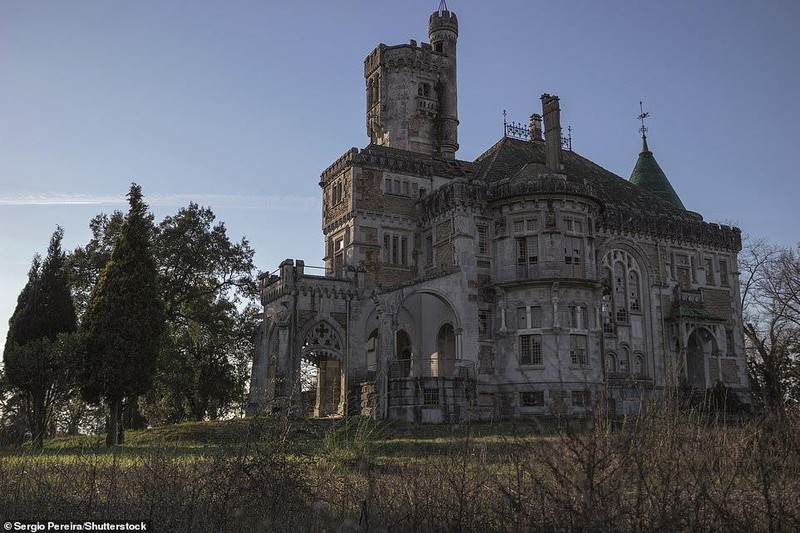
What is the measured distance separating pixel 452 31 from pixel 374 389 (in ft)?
97.8

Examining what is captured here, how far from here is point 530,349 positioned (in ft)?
124

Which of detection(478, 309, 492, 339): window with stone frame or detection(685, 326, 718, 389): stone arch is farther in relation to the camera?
detection(685, 326, 718, 389): stone arch

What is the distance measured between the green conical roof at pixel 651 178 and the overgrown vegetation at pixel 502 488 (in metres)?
42.6

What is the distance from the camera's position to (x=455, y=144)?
49719mm

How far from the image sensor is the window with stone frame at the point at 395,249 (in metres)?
42.4

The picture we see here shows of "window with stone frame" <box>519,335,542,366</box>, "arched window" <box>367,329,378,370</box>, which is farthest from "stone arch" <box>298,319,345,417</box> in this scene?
"window with stone frame" <box>519,335,542,366</box>

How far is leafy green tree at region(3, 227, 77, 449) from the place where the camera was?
29188 millimetres

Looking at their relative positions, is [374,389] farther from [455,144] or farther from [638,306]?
[455,144]

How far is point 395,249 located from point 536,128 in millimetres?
14907

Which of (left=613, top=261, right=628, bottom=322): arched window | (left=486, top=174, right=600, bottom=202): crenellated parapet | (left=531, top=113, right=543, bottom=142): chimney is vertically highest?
(left=531, top=113, right=543, bottom=142): chimney

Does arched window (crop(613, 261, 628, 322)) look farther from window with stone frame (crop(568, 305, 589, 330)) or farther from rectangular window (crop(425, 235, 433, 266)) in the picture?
rectangular window (crop(425, 235, 433, 266))

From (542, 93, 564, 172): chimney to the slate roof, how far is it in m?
0.89

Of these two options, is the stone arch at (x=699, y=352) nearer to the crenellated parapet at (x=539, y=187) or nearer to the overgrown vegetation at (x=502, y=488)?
the crenellated parapet at (x=539, y=187)

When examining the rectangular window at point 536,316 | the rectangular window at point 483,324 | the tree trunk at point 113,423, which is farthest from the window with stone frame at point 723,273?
the tree trunk at point 113,423
